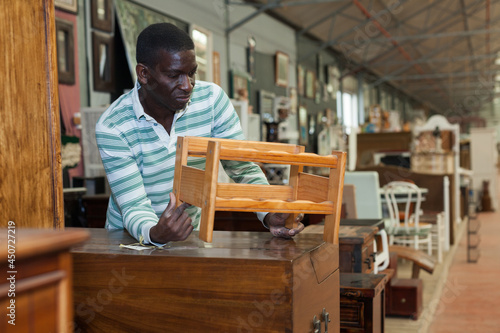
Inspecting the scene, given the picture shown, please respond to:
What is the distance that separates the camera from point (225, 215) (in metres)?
4.70

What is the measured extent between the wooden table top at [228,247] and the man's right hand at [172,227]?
0.03 metres

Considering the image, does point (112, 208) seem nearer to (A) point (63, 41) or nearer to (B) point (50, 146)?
(B) point (50, 146)

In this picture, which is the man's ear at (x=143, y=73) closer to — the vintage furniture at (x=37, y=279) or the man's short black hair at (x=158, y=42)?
the man's short black hair at (x=158, y=42)

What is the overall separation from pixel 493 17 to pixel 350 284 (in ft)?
49.7

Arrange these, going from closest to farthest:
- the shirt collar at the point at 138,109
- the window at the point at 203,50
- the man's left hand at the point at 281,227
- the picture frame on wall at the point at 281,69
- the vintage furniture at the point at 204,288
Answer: the vintage furniture at the point at 204,288 → the man's left hand at the point at 281,227 → the shirt collar at the point at 138,109 → the window at the point at 203,50 → the picture frame on wall at the point at 281,69

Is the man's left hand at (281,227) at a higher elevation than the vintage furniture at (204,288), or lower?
higher

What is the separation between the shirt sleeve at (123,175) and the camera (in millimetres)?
1630

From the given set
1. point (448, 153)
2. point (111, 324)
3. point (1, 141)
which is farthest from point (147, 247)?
point (448, 153)

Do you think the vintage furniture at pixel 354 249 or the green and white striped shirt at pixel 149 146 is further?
the vintage furniture at pixel 354 249

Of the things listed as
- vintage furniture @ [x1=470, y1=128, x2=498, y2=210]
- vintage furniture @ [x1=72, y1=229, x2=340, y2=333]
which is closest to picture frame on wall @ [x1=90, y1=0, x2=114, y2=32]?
vintage furniture @ [x1=72, y1=229, x2=340, y2=333]

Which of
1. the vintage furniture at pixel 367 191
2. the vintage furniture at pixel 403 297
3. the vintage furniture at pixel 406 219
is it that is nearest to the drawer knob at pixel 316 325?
the vintage furniture at pixel 403 297

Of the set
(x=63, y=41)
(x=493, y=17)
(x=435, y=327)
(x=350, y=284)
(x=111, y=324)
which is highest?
(x=493, y=17)

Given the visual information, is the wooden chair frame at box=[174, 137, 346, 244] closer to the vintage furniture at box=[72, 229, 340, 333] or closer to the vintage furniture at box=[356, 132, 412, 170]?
the vintage furniture at box=[72, 229, 340, 333]

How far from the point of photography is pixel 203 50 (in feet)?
28.2
